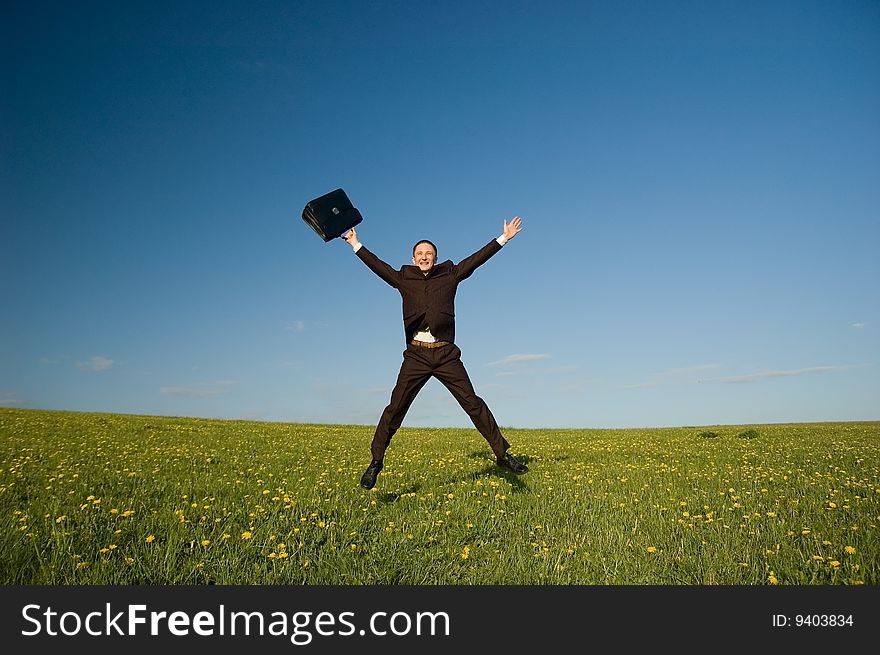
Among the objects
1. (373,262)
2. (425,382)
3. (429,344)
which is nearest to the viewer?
(429,344)

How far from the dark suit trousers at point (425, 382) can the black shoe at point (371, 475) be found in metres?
0.12

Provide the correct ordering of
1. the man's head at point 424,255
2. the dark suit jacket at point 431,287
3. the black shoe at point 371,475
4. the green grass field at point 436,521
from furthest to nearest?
the man's head at point 424,255
the black shoe at point 371,475
the dark suit jacket at point 431,287
the green grass field at point 436,521

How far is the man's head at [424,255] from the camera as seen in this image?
8781 mm

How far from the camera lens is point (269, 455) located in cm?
1447

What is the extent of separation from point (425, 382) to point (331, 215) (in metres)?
3.00

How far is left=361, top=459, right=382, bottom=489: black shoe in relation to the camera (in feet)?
28.4

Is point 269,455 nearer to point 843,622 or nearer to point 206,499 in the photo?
point 206,499

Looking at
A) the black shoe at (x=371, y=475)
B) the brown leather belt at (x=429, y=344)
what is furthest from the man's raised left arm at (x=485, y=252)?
the black shoe at (x=371, y=475)

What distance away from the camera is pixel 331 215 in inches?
351

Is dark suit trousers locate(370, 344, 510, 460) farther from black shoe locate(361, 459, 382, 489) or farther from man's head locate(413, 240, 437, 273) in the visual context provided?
man's head locate(413, 240, 437, 273)

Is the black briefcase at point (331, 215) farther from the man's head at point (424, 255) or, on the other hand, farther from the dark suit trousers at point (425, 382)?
the dark suit trousers at point (425, 382)

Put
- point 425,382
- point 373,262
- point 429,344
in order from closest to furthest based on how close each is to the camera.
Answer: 1. point 429,344
2. point 425,382
3. point 373,262

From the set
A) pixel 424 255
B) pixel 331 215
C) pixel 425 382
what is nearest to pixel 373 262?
pixel 424 255

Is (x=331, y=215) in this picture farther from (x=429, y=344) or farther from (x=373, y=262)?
(x=429, y=344)
